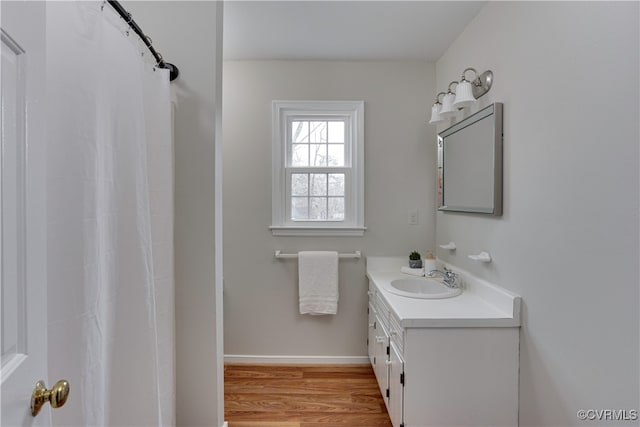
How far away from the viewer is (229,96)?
2453mm

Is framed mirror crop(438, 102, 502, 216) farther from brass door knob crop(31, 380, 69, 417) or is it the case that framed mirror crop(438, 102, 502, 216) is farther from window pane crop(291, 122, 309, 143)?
brass door knob crop(31, 380, 69, 417)

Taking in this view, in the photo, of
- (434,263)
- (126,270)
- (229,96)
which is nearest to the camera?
(126,270)

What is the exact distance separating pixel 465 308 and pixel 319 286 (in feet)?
3.62

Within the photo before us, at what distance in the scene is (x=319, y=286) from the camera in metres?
2.42

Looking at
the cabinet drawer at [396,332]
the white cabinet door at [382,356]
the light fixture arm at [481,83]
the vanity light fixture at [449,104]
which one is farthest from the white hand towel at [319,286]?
the light fixture arm at [481,83]

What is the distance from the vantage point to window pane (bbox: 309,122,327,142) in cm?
255

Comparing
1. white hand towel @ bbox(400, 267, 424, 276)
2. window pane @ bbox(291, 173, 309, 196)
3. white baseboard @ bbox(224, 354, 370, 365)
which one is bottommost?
white baseboard @ bbox(224, 354, 370, 365)

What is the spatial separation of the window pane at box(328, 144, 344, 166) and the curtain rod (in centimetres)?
134

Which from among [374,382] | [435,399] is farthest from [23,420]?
[374,382]

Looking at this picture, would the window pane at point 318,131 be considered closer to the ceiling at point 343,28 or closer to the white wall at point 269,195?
the white wall at point 269,195

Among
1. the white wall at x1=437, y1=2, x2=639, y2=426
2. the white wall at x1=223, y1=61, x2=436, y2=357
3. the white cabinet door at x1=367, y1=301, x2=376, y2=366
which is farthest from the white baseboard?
the white wall at x1=437, y1=2, x2=639, y2=426

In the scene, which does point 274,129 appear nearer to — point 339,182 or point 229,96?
point 229,96

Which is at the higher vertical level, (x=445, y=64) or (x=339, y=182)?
(x=445, y=64)

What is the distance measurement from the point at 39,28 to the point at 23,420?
2.40 feet
